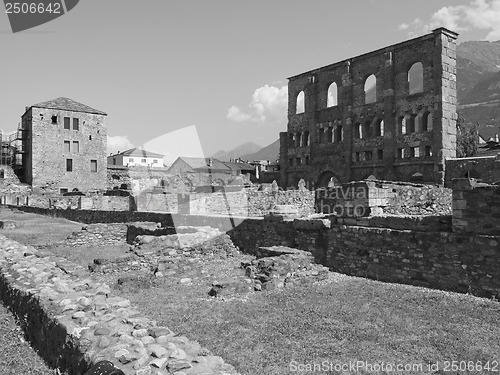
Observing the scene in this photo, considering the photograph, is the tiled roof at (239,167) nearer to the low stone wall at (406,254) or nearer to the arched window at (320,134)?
the arched window at (320,134)

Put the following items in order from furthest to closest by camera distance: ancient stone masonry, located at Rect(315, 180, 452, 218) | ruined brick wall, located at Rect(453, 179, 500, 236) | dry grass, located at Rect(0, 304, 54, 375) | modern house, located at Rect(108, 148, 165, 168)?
modern house, located at Rect(108, 148, 165, 168), ancient stone masonry, located at Rect(315, 180, 452, 218), ruined brick wall, located at Rect(453, 179, 500, 236), dry grass, located at Rect(0, 304, 54, 375)

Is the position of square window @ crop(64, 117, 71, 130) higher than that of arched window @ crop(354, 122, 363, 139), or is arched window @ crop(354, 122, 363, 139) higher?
square window @ crop(64, 117, 71, 130)

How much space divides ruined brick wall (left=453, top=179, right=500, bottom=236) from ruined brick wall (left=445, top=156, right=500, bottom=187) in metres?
18.1

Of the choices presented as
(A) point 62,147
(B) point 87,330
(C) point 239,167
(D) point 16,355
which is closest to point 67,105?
(A) point 62,147

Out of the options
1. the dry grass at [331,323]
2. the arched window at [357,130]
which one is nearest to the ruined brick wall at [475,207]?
the dry grass at [331,323]

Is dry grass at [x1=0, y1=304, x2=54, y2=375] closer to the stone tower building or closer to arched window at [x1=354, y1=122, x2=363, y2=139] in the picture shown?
arched window at [x1=354, y1=122, x2=363, y2=139]

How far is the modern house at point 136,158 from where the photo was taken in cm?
7881

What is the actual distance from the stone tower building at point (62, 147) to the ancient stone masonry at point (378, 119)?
81.4 ft

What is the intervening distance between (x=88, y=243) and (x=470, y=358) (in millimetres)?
15055

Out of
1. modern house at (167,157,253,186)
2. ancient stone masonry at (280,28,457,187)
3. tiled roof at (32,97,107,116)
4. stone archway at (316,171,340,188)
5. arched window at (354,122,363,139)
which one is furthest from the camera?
modern house at (167,157,253,186)

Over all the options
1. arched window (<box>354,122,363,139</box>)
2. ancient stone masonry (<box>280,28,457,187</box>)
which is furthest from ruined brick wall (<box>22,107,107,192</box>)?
arched window (<box>354,122,363,139</box>)

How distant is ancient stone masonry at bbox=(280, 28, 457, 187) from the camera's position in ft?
106

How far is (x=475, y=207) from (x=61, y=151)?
50.4 m

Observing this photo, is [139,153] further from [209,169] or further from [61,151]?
[61,151]
